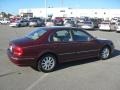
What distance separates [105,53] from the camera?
10.1 meters

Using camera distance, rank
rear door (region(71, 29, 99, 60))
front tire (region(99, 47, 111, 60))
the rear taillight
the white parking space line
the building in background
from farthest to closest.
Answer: the building in background
front tire (region(99, 47, 111, 60))
rear door (region(71, 29, 99, 60))
the rear taillight
the white parking space line

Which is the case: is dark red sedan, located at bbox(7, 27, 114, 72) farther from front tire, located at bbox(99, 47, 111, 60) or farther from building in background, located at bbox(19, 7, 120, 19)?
building in background, located at bbox(19, 7, 120, 19)

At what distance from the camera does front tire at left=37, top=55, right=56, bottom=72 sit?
778cm

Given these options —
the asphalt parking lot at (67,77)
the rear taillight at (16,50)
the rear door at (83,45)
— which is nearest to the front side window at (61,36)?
the rear door at (83,45)

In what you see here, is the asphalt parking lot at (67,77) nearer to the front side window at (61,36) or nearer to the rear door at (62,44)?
the rear door at (62,44)

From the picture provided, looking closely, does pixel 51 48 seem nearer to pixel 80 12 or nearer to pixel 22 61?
pixel 22 61

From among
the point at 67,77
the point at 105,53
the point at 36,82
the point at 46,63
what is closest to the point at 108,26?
the point at 105,53

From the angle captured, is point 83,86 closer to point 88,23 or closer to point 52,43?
point 52,43

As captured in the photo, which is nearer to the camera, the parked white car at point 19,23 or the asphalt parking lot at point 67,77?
the asphalt parking lot at point 67,77

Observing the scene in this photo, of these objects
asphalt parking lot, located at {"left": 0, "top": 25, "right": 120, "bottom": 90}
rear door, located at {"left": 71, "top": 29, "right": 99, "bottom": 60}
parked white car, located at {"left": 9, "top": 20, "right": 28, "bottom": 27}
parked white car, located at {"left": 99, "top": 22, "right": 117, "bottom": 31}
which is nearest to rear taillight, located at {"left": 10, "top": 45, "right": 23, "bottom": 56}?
asphalt parking lot, located at {"left": 0, "top": 25, "right": 120, "bottom": 90}

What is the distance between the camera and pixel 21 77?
7227 millimetres

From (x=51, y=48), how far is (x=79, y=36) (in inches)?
59.6

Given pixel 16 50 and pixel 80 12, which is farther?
pixel 80 12

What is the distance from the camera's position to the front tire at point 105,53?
389 inches
